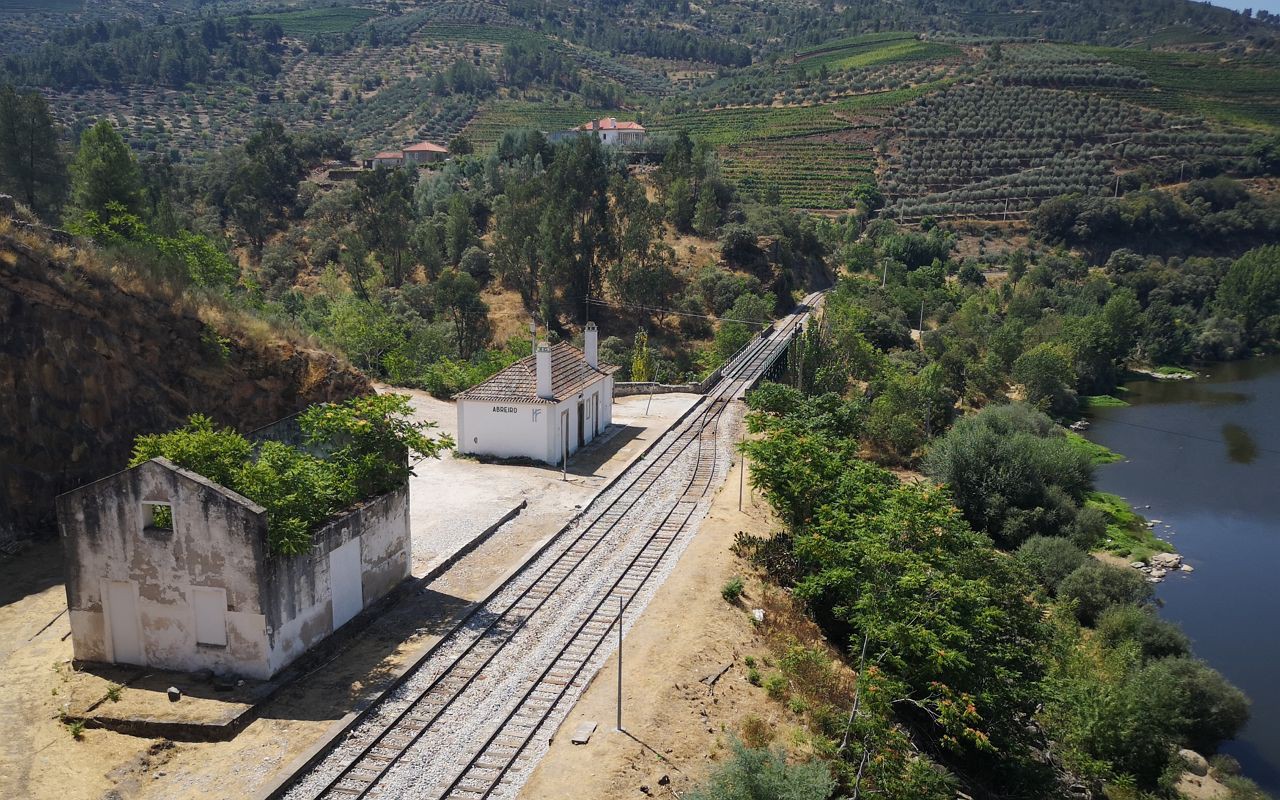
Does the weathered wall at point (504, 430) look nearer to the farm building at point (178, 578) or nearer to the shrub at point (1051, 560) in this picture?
the farm building at point (178, 578)

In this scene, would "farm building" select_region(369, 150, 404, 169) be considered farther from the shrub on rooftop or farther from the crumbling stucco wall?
the crumbling stucco wall

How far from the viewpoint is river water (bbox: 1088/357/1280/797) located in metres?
27.0

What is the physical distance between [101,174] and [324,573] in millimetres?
26659

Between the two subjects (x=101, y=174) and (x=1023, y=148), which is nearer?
(x=101, y=174)

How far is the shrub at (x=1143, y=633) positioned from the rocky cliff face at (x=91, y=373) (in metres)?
24.6

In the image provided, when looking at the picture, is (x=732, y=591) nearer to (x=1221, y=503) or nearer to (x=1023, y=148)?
(x=1221, y=503)

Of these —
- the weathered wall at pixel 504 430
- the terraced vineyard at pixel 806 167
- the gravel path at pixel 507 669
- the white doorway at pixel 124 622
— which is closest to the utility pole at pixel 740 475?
the gravel path at pixel 507 669

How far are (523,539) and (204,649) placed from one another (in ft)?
28.4

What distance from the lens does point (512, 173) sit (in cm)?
6247

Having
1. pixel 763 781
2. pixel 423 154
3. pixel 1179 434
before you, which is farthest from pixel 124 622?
pixel 423 154

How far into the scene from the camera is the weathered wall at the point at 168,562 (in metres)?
15.5

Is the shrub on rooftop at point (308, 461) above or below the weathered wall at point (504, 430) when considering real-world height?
above

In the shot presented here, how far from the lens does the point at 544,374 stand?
97.9 feet

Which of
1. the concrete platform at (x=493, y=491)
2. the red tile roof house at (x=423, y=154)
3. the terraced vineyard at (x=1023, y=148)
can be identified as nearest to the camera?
the concrete platform at (x=493, y=491)
